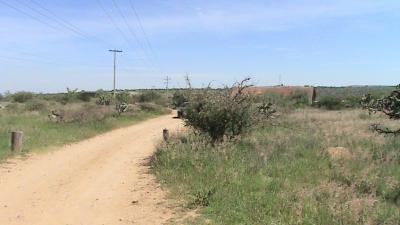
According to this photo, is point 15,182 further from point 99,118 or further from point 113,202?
point 99,118

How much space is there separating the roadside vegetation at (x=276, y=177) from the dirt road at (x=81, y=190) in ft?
2.00

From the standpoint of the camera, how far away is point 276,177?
11.5m

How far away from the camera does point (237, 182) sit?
418 inches

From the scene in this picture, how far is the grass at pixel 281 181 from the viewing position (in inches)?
329

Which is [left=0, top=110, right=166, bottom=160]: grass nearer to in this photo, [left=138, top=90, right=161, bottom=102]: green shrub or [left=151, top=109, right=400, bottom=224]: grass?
[left=151, top=109, right=400, bottom=224]: grass

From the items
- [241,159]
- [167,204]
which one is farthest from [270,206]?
[241,159]

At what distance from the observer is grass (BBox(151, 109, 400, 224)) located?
836cm

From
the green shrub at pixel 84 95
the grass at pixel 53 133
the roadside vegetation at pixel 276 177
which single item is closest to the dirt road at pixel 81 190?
the roadside vegetation at pixel 276 177

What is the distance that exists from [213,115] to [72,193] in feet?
20.6

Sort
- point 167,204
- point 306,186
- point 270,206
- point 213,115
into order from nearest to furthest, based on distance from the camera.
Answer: point 270,206, point 167,204, point 306,186, point 213,115

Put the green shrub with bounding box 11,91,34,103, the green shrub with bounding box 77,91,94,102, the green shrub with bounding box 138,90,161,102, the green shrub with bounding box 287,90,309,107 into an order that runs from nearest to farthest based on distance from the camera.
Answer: the green shrub with bounding box 287,90,309,107
the green shrub with bounding box 138,90,161,102
the green shrub with bounding box 77,91,94,102
the green shrub with bounding box 11,91,34,103

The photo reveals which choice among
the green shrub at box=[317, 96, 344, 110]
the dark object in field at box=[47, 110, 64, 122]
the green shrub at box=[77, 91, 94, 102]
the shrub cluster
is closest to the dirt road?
the shrub cluster

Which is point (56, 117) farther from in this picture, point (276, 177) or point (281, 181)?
point (281, 181)

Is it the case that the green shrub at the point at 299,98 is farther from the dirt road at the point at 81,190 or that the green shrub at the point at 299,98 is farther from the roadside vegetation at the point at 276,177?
the dirt road at the point at 81,190
